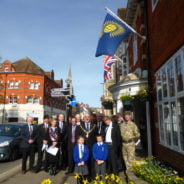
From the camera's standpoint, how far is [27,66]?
38.4 metres

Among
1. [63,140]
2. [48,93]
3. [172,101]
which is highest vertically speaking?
[48,93]

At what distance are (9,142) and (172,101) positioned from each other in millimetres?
6873

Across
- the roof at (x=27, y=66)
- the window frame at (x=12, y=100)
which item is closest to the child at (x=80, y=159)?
the window frame at (x=12, y=100)

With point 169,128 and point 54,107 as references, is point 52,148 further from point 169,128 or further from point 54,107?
point 54,107

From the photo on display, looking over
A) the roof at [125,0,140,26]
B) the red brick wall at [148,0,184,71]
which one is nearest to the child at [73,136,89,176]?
the red brick wall at [148,0,184,71]

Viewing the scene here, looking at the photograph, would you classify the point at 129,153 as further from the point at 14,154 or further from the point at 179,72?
the point at 14,154

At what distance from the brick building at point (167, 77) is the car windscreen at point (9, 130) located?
22.1 feet

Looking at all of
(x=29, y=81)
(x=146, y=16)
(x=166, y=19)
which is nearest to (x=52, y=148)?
(x=166, y=19)

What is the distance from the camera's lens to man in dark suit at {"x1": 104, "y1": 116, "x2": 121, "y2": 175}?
5.32m

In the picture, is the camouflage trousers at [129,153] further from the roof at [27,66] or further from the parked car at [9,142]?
the roof at [27,66]

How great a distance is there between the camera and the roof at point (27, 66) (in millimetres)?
37594

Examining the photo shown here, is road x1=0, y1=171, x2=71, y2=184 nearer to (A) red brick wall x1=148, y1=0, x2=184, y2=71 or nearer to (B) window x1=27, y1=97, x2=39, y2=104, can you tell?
(A) red brick wall x1=148, y1=0, x2=184, y2=71

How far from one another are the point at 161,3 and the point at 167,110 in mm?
3550

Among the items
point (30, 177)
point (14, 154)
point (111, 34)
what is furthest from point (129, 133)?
point (14, 154)
